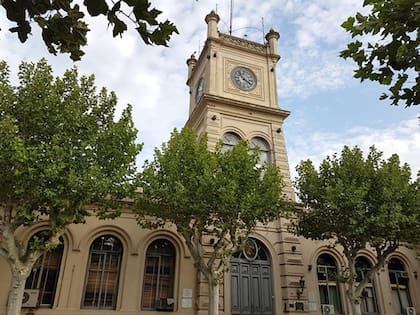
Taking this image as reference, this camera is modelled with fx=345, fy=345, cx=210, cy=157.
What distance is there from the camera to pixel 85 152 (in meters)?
10.6

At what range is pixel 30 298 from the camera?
11641 mm

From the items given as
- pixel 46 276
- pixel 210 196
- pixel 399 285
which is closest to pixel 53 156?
pixel 210 196

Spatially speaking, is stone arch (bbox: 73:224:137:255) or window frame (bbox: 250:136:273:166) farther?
window frame (bbox: 250:136:273:166)

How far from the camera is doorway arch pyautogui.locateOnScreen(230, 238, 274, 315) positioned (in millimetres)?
13859

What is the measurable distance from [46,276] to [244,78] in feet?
45.1

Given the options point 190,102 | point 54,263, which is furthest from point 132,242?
point 190,102

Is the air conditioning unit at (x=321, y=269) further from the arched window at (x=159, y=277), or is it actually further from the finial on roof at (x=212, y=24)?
the finial on roof at (x=212, y=24)

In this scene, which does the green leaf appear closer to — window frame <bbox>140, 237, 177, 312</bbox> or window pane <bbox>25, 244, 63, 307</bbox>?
window pane <bbox>25, 244, 63, 307</bbox>

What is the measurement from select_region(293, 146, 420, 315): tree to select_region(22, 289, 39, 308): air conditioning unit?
9993mm

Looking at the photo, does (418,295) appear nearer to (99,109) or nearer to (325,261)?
(325,261)

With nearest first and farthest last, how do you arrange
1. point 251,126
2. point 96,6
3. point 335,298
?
1. point 96,6
2. point 335,298
3. point 251,126

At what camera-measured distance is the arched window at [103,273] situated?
12.8 metres

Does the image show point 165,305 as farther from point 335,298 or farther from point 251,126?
point 251,126

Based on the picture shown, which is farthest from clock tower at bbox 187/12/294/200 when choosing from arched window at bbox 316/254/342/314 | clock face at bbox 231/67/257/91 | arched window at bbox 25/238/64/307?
arched window at bbox 25/238/64/307
